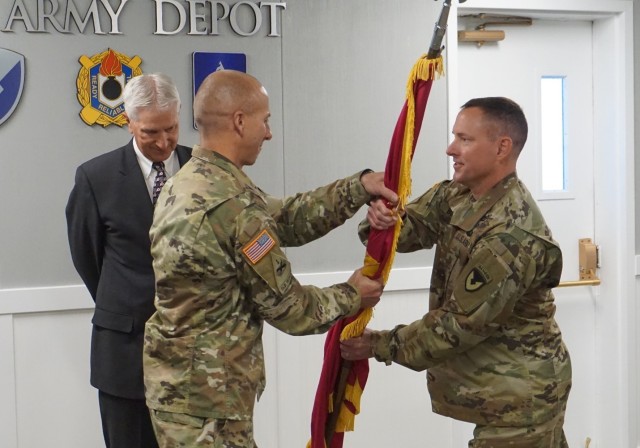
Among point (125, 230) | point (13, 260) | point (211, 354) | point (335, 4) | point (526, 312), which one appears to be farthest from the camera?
point (335, 4)

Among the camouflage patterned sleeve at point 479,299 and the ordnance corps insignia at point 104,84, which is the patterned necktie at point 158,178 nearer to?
the ordnance corps insignia at point 104,84

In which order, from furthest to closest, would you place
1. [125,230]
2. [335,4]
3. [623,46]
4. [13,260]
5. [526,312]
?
[623,46] < [335,4] < [13,260] < [125,230] < [526,312]

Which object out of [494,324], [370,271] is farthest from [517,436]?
[370,271]

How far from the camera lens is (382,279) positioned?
8.32ft

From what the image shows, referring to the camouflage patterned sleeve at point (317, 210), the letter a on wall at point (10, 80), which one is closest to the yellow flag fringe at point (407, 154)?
the camouflage patterned sleeve at point (317, 210)

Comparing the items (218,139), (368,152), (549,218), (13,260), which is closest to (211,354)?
(218,139)

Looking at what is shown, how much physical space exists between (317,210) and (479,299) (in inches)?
21.6

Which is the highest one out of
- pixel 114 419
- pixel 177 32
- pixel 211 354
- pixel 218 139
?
pixel 177 32

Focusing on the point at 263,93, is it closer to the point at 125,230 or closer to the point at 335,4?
the point at 125,230

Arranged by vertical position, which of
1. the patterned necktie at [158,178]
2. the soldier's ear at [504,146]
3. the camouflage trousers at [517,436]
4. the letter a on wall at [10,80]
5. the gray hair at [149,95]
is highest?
the letter a on wall at [10,80]

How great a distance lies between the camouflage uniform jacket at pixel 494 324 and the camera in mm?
2328

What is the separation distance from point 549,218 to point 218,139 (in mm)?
2276

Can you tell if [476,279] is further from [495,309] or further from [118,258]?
[118,258]

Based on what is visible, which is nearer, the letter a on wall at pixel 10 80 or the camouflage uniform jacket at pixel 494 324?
the camouflage uniform jacket at pixel 494 324
